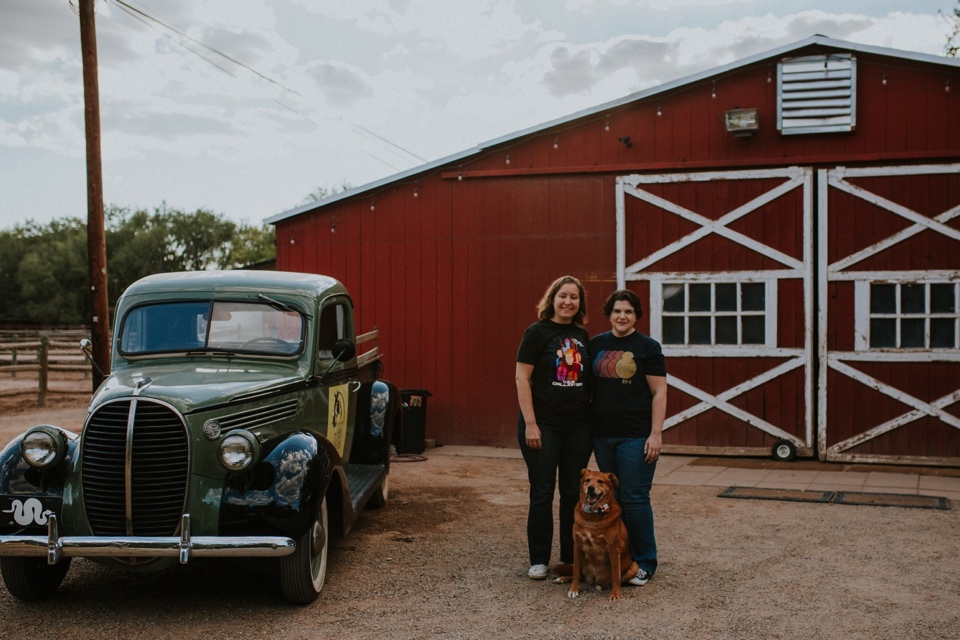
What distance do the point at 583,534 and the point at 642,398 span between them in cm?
86

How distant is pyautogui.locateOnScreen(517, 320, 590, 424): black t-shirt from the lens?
5344 mm

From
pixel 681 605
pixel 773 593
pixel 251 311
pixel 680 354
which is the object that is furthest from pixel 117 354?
pixel 680 354

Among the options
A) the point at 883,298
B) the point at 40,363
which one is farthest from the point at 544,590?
the point at 40,363

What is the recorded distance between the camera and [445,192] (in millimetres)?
11531

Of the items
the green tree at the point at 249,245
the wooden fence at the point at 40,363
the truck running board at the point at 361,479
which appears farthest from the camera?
the green tree at the point at 249,245

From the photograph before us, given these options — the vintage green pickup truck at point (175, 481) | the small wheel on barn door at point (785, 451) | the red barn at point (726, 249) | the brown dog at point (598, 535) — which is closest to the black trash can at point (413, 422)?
the red barn at point (726, 249)

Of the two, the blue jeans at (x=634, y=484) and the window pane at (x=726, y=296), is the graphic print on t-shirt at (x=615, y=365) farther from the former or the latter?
the window pane at (x=726, y=296)

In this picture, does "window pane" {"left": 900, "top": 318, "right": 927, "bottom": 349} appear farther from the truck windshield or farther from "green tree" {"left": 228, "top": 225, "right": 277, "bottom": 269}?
"green tree" {"left": 228, "top": 225, "right": 277, "bottom": 269}

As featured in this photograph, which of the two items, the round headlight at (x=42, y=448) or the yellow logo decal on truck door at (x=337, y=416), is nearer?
the round headlight at (x=42, y=448)

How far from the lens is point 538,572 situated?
18.1ft

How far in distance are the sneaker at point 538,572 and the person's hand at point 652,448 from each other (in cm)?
94

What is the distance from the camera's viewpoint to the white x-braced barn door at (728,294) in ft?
34.1

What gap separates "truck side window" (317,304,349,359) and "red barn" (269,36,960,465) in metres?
4.39

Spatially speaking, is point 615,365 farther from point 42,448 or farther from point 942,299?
point 942,299
